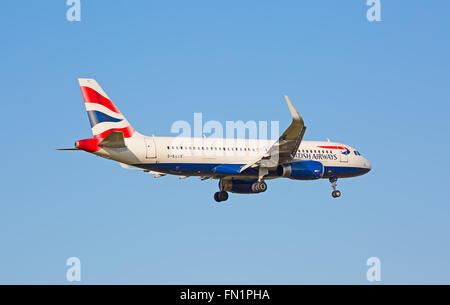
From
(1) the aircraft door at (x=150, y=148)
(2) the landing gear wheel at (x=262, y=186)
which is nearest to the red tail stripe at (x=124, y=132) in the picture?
(1) the aircraft door at (x=150, y=148)

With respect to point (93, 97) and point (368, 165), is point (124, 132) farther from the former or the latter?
point (368, 165)

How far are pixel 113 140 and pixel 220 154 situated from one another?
8227 millimetres

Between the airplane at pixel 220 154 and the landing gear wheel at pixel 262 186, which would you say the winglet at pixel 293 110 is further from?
the landing gear wheel at pixel 262 186

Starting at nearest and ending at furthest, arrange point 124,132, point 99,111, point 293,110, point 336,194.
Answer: point 293,110 < point 99,111 < point 124,132 < point 336,194

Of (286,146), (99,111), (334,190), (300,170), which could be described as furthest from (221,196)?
(99,111)

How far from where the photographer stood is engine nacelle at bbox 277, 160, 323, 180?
184 feet

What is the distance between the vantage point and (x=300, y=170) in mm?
56344

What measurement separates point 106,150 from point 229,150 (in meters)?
9.18

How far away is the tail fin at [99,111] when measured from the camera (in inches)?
2029

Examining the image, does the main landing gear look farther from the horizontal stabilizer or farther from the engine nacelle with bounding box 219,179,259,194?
the horizontal stabilizer

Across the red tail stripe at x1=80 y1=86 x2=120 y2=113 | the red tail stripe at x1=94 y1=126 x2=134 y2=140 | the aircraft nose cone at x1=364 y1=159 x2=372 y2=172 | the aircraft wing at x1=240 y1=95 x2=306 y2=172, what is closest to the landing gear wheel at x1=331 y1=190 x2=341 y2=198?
the aircraft nose cone at x1=364 y1=159 x2=372 y2=172

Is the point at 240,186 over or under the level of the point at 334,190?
over
